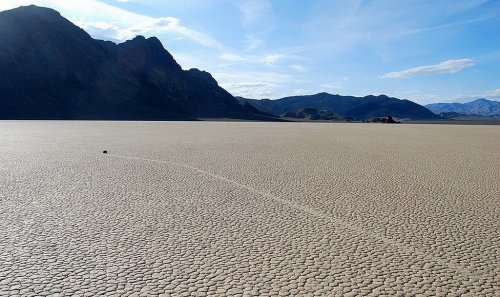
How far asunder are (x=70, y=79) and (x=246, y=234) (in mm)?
106286

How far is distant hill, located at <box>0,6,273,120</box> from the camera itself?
91.7m

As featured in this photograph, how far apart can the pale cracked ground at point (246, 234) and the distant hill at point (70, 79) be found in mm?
84743

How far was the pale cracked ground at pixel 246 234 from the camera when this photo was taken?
403cm

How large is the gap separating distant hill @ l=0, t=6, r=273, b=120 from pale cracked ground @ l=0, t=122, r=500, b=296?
278ft

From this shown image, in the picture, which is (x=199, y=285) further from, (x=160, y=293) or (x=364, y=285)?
(x=364, y=285)

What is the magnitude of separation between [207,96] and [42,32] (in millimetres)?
55544

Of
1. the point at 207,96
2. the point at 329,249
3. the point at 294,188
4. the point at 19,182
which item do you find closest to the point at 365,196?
the point at 294,188

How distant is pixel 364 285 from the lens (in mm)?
4000

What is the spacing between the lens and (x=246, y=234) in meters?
5.56

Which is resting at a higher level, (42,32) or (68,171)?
(42,32)

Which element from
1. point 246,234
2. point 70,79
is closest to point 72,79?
point 70,79

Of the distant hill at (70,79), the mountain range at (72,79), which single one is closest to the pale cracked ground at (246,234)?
the mountain range at (72,79)

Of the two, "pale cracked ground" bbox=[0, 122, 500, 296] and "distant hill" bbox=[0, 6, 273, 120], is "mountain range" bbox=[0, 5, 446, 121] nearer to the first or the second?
"distant hill" bbox=[0, 6, 273, 120]

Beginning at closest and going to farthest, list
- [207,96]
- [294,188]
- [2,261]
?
[2,261]
[294,188]
[207,96]
